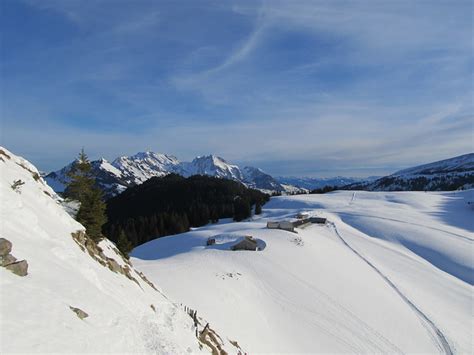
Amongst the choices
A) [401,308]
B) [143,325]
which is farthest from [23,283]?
[401,308]

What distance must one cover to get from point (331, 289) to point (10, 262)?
31.8 m

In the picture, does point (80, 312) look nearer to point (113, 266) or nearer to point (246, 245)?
point (113, 266)

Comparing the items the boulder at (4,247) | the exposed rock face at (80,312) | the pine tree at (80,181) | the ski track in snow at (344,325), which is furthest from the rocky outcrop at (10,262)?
the ski track in snow at (344,325)

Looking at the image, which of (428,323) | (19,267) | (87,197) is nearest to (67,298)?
(19,267)

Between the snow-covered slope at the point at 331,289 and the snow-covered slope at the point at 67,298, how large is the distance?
8456 mm

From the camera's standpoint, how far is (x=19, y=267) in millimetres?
10609

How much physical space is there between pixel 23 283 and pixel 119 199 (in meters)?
178

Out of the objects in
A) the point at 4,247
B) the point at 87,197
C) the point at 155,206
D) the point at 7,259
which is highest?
the point at 87,197

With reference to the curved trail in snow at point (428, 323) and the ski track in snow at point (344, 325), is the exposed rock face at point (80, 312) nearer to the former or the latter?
the ski track in snow at point (344, 325)

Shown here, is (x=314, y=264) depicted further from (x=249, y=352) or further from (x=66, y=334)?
(x=66, y=334)

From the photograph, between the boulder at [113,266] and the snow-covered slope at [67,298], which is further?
the boulder at [113,266]

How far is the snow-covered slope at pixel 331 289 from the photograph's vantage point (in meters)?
25.8

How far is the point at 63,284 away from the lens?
38.2 feet

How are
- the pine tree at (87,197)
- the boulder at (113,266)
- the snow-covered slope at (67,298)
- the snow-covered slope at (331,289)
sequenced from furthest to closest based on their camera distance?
the snow-covered slope at (331,289)
the pine tree at (87,197)
the boulder at (113,266)
the snow-covered slope at (67,298)
